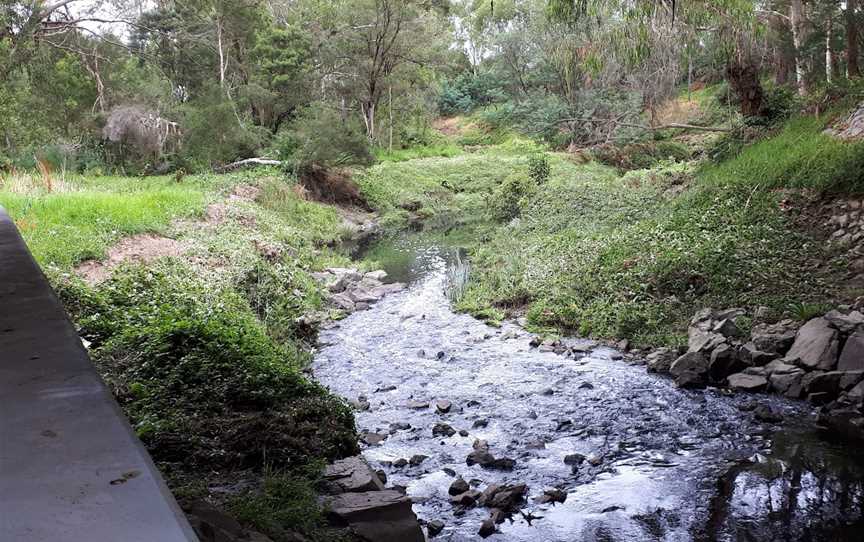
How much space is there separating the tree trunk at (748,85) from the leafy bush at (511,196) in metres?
6.49

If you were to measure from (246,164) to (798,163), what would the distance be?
16164mm

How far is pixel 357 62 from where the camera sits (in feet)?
102

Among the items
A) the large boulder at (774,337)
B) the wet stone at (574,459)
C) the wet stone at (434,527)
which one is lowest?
the wet stone at (574,459)

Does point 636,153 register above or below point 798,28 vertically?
below

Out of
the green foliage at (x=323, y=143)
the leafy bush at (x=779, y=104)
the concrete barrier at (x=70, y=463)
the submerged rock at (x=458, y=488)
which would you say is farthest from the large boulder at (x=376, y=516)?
the green foliage at (x=323, y=143)

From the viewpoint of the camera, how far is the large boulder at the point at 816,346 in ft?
23.1

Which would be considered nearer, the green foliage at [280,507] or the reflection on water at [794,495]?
the green foliage at [280,507]

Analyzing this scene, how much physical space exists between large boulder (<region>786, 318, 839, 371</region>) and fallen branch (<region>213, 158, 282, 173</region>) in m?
17.2

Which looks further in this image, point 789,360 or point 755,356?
point 755,356

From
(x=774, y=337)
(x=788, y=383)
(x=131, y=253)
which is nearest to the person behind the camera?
(x=788, y=383)

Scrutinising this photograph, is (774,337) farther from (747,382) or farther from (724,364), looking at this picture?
(747,382)

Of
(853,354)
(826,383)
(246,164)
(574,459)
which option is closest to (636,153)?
(246,164)

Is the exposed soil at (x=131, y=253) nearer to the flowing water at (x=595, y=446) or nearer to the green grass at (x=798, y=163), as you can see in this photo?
the flowing water at (x=595, y=446)

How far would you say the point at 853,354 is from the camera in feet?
22.5
